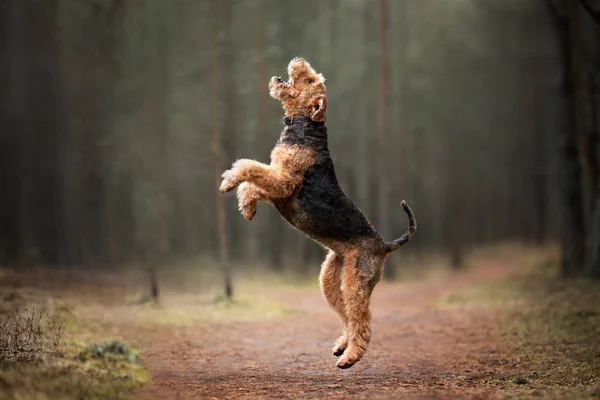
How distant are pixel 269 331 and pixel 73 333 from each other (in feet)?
9.98

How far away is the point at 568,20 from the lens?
13617 millimetres

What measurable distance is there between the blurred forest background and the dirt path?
313cm

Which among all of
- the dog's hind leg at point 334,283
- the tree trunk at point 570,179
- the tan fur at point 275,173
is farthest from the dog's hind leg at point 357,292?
the tree trunk at point 570,179

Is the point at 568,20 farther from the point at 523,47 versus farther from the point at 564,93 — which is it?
the point at 523,47

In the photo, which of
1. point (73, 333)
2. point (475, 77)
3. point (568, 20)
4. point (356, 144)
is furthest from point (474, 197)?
point (73, 333)

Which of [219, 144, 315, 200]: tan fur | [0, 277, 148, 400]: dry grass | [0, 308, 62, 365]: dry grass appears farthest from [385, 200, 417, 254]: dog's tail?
[0, 308, 62, 365]: dry grass

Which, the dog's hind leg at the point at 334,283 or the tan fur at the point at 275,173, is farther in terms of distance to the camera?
the dog's hind leg at the point at 334,283

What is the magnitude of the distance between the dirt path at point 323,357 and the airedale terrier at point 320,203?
A: 72 cm

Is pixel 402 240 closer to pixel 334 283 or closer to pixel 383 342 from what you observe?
pixel 334 283

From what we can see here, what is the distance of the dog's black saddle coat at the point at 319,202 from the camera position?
5945mm

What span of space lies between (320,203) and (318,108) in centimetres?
91

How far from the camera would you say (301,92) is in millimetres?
6148

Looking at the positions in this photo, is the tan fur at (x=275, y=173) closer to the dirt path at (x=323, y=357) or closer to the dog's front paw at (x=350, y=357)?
the dog's front paw at (x=350, y=357)

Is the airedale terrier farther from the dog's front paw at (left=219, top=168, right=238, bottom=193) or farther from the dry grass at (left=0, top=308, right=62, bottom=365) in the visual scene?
the dry grass at (left=0, top=308, right=62, bottom=365)
